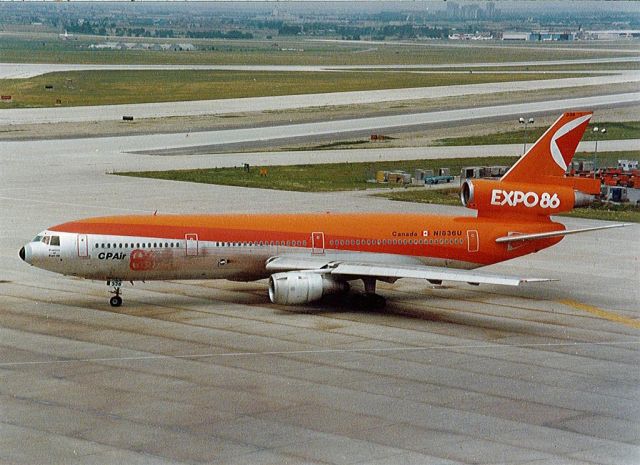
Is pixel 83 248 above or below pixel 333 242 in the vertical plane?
above

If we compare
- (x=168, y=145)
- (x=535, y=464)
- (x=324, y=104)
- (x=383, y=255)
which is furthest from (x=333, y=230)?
(x=324, y=104)

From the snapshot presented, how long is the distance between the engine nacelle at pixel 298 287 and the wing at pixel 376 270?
58 cm

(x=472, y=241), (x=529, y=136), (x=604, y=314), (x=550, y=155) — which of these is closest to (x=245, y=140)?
(x=529, y=136)

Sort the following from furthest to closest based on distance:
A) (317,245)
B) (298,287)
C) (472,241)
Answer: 1. (472,241)
2. (317,245)
3. (298,287)

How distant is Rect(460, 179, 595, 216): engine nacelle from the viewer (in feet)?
188

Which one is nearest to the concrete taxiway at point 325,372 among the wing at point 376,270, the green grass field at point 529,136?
the wing at point 376,270

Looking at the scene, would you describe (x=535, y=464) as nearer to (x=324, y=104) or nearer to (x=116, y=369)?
(x=116, y=369)

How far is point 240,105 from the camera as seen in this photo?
6531 inches

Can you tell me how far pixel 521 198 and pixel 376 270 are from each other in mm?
8981

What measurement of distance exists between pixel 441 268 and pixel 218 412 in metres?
19.6

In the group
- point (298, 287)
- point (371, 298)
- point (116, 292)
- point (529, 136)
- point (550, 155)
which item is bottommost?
point (371, 298)

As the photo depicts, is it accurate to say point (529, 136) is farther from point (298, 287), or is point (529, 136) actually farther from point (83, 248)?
point (83, 248)

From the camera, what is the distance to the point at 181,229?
5409cm

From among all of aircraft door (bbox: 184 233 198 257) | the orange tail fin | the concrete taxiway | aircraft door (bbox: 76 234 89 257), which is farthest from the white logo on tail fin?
aircraft door (bbox: 76 234 89 257)
